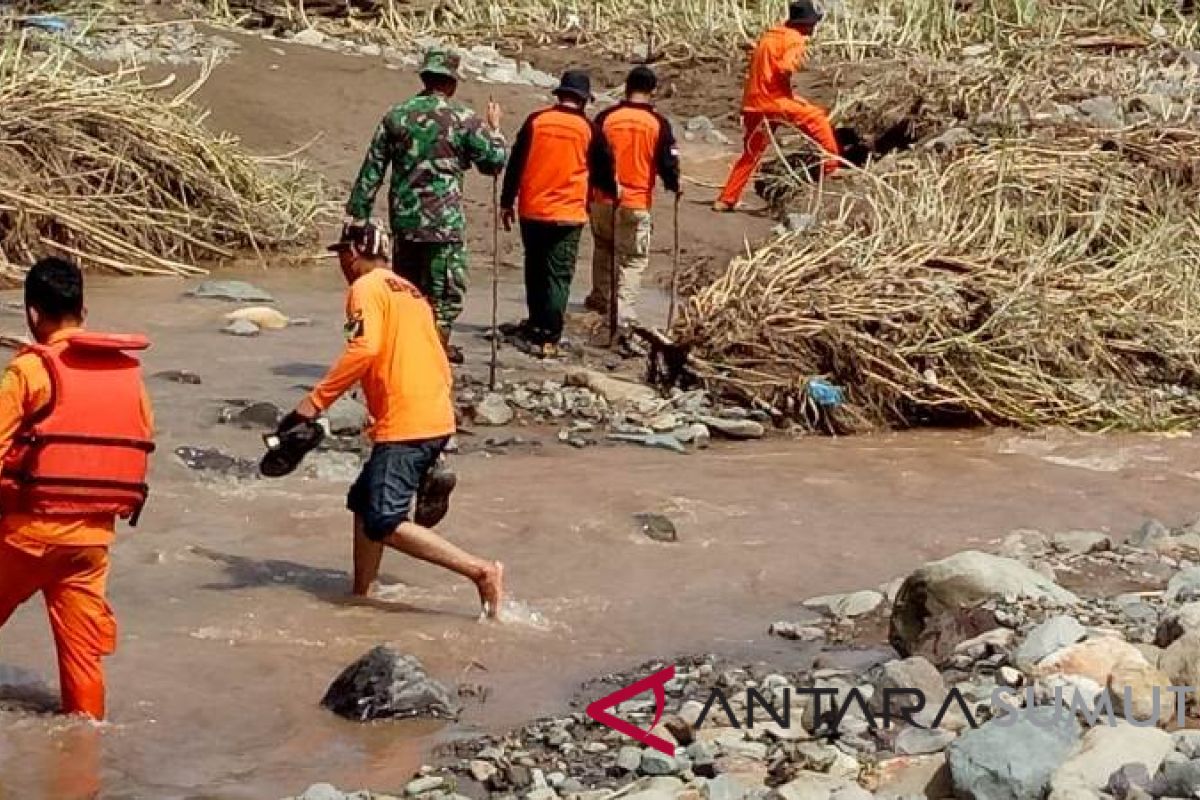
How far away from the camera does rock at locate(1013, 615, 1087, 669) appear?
5898mm

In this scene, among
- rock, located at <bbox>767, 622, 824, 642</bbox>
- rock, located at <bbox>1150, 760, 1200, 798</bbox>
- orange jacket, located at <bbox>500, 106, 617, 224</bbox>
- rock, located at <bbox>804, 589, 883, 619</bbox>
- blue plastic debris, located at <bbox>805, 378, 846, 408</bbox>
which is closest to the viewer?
rock, located at <bbox>1150, 760, 1200, 798</bbox>

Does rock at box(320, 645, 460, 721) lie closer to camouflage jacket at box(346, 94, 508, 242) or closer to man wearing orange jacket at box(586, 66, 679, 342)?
camouflage jacket at box(346, 94, 508, 242)

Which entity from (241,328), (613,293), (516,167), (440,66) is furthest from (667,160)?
(241,328)

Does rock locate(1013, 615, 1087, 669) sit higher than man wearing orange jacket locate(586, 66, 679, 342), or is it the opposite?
man wearing orange jacket locate(586, 66, 679, 342)

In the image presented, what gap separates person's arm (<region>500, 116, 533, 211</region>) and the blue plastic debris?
195 cm

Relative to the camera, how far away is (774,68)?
15508 mm

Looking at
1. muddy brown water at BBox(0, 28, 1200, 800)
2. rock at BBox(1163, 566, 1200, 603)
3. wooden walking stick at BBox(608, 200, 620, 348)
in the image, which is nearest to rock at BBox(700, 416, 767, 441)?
muddy brown water at BBox(0, 28, 1200, 800)

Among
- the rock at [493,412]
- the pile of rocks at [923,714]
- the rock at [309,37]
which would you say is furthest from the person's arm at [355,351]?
the rock at [309,37]

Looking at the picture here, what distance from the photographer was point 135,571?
7.47 metres

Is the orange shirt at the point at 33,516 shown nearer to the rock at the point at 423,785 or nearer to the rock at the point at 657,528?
the rock at the point at 423,785

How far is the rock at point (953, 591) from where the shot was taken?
6.61 m

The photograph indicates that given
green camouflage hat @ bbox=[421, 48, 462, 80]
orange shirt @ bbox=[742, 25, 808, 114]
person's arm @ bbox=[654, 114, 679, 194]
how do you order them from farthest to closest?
1. orange shirt @ bbox=[742, 25, 808, 114]
2. person's arm @ bbox=[654, 114, 679, 194]
3. green camouflage hat @ bbox=[421, 48, 462, 80]

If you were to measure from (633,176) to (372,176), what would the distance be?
2271 mm

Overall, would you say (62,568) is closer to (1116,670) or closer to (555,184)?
(1116,670)
